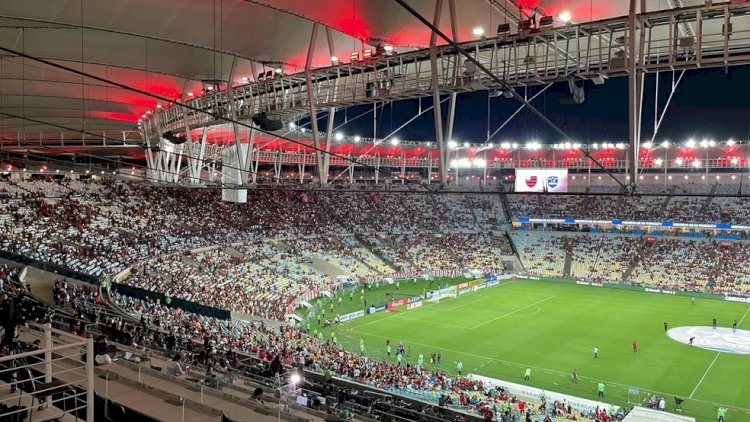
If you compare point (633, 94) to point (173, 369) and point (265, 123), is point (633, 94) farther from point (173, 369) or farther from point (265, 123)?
point (265, 123)

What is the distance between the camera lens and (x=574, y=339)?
110 ft

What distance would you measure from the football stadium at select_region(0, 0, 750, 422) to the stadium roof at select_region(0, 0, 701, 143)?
127 millimetres

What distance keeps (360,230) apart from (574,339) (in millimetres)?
28974

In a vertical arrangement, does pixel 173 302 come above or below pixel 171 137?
below

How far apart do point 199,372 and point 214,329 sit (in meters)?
13.3

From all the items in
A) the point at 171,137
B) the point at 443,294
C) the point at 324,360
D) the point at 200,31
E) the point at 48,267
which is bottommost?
the point at 443,294

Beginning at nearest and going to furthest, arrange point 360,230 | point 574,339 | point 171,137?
point 171,137 < point 574,339 < point 360,230

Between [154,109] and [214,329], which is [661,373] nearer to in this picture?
[214,329]

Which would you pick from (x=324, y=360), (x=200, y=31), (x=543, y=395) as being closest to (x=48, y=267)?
(x=200, y=31)

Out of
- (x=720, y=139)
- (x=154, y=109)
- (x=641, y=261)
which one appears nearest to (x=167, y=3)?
(x=154, y=109)

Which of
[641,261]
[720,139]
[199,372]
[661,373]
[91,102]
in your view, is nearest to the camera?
[199,372]

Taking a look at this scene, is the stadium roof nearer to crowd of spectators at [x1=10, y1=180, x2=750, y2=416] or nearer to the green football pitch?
crowd of spectators at [x1=10, y1=180, x2=750, y2=416]

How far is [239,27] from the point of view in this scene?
66.5ft

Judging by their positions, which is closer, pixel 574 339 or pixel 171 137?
pixel 171 137
